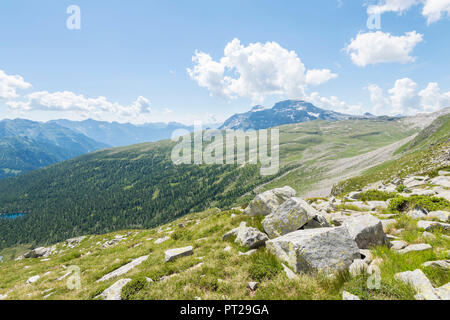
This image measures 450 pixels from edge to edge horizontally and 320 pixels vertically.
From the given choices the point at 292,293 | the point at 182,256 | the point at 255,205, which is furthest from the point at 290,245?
the point at 255,205

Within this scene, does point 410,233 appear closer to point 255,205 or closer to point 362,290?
point 362,290

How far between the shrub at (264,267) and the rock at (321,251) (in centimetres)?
47

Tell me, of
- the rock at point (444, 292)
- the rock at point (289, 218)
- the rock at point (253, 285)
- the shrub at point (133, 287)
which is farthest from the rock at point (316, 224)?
the shrub at point (133, 287)

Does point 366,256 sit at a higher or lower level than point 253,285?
higher

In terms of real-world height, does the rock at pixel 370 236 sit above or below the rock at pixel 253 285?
above

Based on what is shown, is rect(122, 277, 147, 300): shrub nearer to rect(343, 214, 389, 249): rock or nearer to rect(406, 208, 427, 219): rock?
rect(343, 214, 389, 249): rock

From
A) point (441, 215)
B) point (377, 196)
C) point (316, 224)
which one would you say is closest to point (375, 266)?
point (316, 224)

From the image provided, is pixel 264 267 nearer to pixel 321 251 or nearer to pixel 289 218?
pixel 321 251

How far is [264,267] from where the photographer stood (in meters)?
7.41

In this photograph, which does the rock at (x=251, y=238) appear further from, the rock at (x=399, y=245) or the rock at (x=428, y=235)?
the rock at (x=428, y=235)

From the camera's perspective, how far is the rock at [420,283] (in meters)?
4.68

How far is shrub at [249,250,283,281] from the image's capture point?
23.4 ft

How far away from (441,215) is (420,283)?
8881mm

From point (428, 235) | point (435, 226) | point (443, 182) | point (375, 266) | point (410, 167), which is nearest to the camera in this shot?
point (375, 266)
